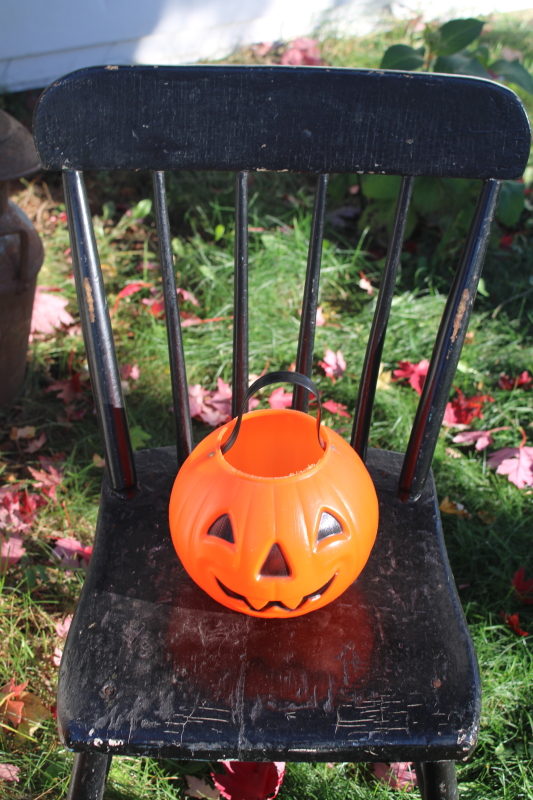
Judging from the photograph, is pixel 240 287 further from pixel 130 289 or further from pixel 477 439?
pixel 130 289

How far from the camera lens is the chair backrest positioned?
0.83 metres

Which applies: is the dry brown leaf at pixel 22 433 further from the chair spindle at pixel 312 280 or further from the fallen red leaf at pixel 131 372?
the chair spindle at pixel 312 280

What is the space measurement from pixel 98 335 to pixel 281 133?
38 centimetres

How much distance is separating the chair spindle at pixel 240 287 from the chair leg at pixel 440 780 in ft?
1.78

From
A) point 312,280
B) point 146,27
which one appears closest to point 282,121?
point 312,280

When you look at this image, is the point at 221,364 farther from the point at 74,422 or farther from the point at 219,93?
the point at 219,93

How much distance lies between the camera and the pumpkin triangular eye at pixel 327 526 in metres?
0.74

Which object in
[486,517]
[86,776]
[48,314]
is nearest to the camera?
[86,776]

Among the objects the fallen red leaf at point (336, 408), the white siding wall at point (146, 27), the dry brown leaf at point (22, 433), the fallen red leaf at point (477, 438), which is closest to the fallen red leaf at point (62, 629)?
the dry brown leaf at point (22, 433)

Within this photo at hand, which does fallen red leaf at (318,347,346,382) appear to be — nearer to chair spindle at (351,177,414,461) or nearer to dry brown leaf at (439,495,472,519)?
dry brown leaf at (439,495,472,519)

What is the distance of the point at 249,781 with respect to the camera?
1.11m

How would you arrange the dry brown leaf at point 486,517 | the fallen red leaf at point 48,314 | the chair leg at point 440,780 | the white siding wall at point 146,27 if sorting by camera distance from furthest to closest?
the white siding wall at point 146,27
the fallen red leaf at point 48,314
the dry brown leaf at point 486,517
the chair leg at point 440,780

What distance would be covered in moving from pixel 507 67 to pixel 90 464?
174cm

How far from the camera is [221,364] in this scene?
6.68 ft
